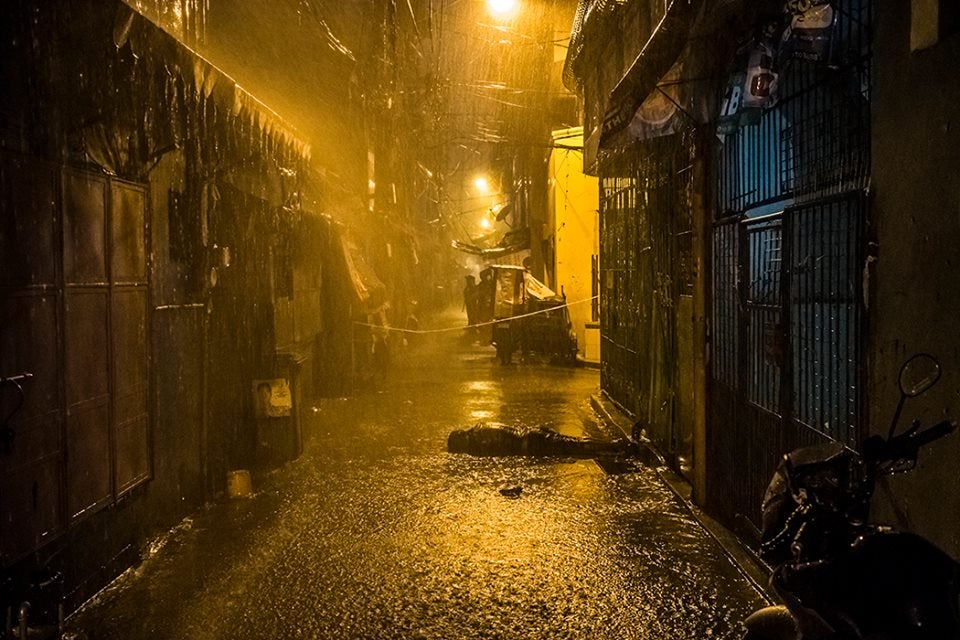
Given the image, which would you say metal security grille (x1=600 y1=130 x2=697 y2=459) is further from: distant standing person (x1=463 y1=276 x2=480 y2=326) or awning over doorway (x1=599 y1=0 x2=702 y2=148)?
distant standing person (x1=463 y1=276 x2=480 y2=326)

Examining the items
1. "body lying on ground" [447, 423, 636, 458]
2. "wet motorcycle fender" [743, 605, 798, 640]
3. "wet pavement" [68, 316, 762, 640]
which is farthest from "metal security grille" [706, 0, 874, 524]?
"body lying on ground" [447, 423, 636, 458]

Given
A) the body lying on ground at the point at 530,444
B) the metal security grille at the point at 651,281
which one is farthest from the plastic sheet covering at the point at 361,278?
the body lying on ground at the point at 530,444

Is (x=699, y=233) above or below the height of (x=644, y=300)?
above

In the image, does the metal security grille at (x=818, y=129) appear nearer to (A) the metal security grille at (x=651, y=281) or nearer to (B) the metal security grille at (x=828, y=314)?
Answer: (B) the metal security grille at (x=828, y=314)

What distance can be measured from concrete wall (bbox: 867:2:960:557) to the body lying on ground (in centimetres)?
645

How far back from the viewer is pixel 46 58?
209 inches

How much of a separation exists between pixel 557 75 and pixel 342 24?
1085 cm

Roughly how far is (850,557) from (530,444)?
8.57 m

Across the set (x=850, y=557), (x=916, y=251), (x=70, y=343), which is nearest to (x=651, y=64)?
(x=916, y=251)

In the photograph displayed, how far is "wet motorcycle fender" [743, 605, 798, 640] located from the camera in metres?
3.04

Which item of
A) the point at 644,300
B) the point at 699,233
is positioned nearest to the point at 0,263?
the point at 699,233

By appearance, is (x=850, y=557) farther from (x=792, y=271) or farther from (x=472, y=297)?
(x=472, y=297)

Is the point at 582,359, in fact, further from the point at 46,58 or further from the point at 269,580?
the point at 46,58

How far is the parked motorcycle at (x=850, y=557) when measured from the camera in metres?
2.21
